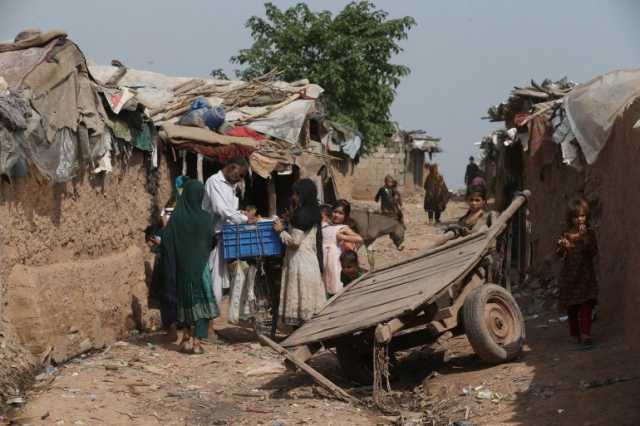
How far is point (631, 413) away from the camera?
5.37 metres

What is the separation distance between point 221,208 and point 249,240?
41cm

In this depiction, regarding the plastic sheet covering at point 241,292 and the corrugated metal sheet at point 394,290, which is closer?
the corrugated metal sheet at point 394,290

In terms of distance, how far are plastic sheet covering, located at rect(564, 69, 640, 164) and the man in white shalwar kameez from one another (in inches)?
128

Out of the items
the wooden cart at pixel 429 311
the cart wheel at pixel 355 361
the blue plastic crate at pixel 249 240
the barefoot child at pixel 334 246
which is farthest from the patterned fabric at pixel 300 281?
the cart wheel at pixel 355 361

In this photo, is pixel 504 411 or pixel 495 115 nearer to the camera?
pixel 504 411

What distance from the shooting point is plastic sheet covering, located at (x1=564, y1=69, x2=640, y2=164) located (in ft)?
28.8

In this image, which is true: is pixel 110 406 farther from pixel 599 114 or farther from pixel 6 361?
pixel 599 114

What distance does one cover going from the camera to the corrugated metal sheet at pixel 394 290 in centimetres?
685

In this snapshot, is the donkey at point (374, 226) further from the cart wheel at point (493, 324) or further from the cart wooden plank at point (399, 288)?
the cart wheel at point (493, 324)

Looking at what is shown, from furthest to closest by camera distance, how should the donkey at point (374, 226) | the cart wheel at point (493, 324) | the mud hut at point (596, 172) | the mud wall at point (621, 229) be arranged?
the donkey at point (374, 226) < the mud hut at point (596, 172) < the mud wall at point (621, 229) < the cart wheel at point (493, 324)

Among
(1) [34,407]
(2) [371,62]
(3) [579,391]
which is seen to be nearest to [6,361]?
(1) [34,407]

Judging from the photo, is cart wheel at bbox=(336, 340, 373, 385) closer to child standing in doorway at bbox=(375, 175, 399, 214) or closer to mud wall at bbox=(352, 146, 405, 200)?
child standing in doorway at bbox=(375, 175, 399, 214)

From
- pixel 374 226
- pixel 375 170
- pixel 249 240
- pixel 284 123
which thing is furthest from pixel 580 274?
pixel 375 170

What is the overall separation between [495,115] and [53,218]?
390 inches
